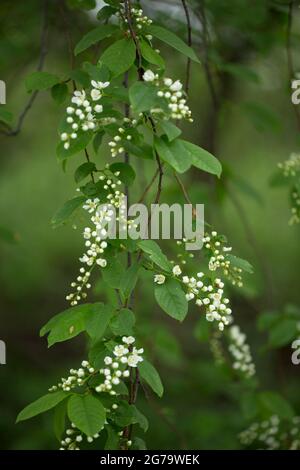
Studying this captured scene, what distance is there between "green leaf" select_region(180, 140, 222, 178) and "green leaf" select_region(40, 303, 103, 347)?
58 centimetres

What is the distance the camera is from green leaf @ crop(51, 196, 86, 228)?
199 centimetres

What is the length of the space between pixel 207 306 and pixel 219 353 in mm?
Answer: 1792

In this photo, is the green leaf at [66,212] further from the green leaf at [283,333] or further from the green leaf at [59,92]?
the green leaf at [283,333]

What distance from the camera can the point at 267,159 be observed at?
342 inches

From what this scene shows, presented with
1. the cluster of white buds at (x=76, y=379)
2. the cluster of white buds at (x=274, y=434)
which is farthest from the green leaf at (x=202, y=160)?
the cluster of white buds at (x=274, y=434)

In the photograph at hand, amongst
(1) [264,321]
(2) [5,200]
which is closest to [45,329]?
(1) [264,321]

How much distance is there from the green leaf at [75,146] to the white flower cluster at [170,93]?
25 centimetres

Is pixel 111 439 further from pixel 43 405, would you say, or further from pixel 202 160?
pixel 202 160

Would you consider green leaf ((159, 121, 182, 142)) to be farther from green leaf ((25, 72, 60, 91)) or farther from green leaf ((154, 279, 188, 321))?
green leaf ((25, 72, 60, 91))

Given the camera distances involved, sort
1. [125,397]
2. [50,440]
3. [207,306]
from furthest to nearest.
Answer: [50,440]
[125,397]
[207,306]

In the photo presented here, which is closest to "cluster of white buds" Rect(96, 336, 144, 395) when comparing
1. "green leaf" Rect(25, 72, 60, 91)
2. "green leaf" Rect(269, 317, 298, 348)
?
"green leaf" Rect(25, 72, 60, 91)

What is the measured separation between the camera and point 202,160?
1887mm

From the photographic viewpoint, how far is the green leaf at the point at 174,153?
70.7 inches

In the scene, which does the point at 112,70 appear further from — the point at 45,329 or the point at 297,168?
the point at 297,168
